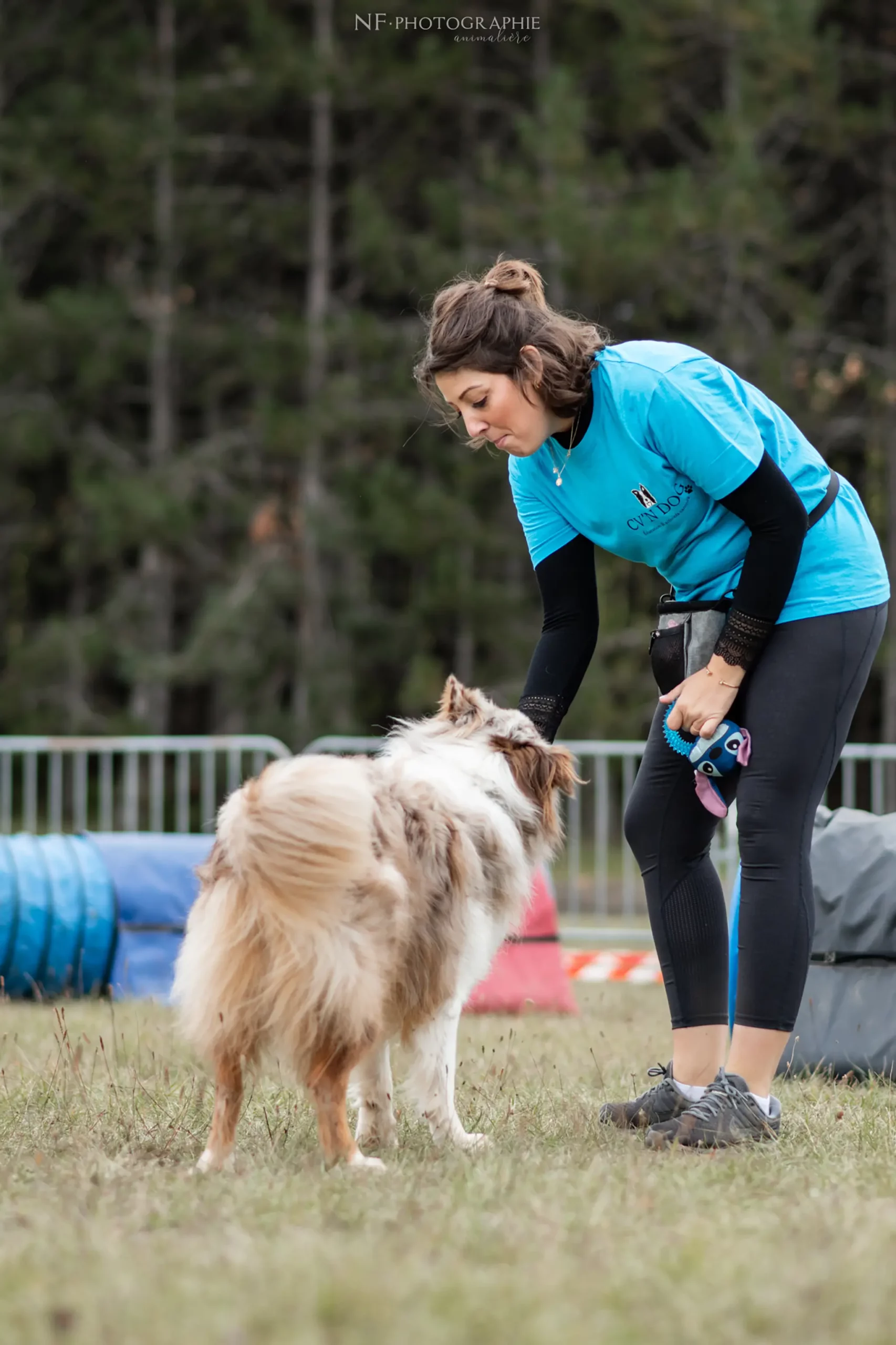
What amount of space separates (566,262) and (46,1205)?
44.4ft

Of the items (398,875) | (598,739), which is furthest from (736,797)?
(598,739)

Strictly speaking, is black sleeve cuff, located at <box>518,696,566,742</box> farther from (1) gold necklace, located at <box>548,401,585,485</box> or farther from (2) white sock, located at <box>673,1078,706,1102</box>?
(2) white sock, located at <box>673,1078,706,1102</box>

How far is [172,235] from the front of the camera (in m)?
17.1

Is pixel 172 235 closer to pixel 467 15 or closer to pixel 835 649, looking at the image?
pixel 467 15

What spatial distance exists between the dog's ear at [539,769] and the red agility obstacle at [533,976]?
9.57 ft

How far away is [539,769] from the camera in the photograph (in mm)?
3705

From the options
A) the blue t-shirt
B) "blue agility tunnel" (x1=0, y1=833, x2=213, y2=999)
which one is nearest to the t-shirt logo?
the blue t-shirt

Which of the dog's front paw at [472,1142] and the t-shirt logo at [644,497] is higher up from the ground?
the t-shirt logo at [644,497]

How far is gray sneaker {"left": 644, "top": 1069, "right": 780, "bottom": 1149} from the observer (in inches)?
125

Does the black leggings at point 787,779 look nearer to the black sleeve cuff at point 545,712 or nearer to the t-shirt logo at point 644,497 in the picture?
the t-shirt logo at point 644,497

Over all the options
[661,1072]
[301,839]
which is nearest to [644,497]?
[301,839]

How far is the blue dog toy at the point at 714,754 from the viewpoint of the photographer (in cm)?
329

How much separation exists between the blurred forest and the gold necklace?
11.2 meters

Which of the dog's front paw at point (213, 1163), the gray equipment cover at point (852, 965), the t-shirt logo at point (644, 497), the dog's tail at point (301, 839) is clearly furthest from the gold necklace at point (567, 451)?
the gray equipment cover at point (852, 965)
